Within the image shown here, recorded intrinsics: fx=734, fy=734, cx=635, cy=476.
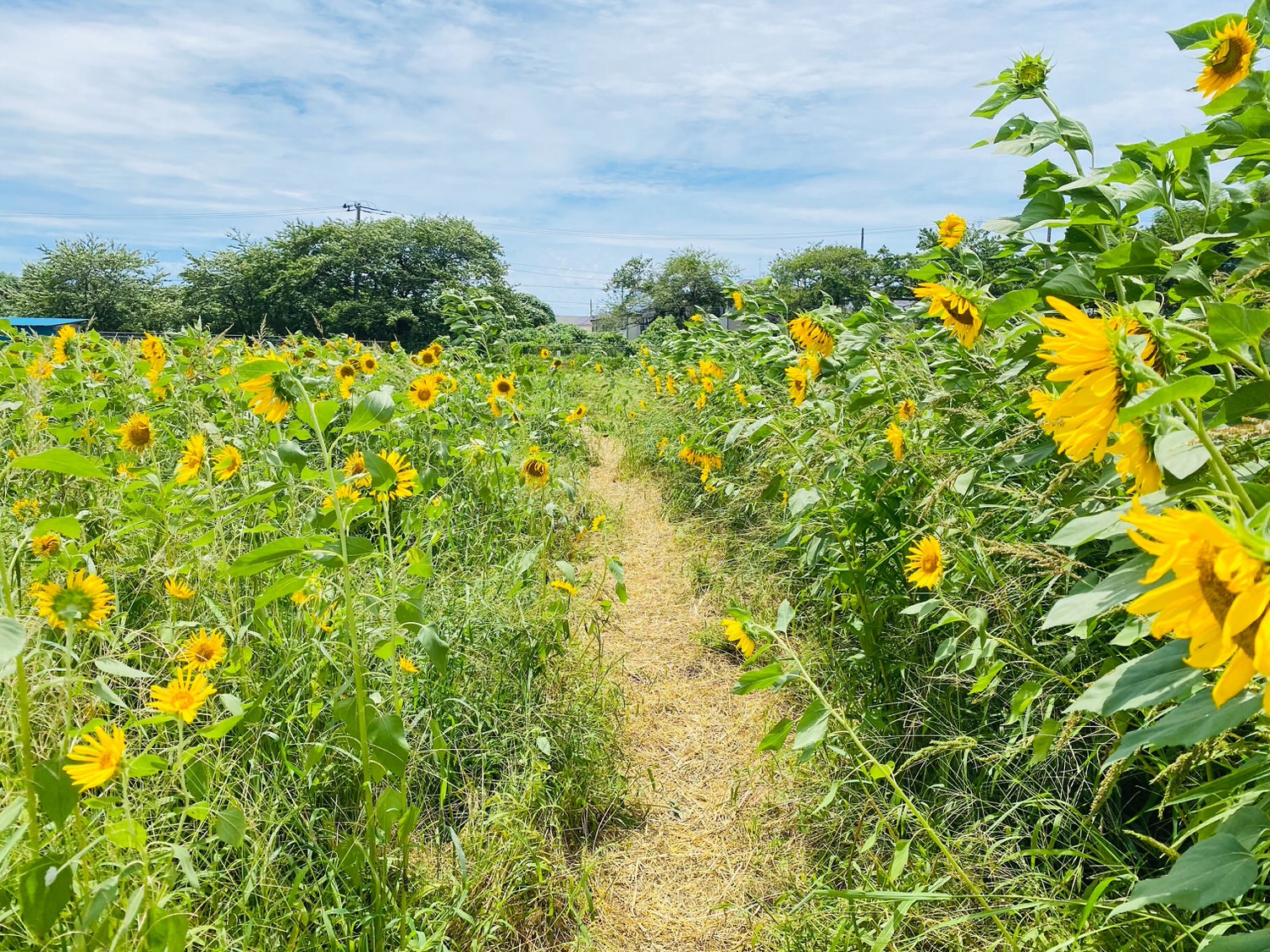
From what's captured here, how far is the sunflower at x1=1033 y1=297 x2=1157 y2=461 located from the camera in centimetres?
69

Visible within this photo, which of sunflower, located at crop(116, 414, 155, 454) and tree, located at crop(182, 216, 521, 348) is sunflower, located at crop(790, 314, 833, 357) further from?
tree, located at crop(182, 216, 521, 348)

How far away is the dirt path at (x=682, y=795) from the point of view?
166cm

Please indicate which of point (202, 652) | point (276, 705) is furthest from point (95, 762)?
point (276, 705)

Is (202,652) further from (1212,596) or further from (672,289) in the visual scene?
(672,289)

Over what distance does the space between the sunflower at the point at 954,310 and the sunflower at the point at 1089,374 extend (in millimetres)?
760

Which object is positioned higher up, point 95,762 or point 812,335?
point 812,335

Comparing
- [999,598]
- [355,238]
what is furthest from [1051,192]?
[355,238]

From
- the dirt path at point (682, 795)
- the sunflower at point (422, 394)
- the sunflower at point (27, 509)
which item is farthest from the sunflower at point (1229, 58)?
the sunflower at point (27, 509)

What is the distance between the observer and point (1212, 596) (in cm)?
52

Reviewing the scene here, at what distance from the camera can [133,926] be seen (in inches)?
45.4

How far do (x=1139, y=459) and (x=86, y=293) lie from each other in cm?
4790

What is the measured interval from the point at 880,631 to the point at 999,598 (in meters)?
0.59

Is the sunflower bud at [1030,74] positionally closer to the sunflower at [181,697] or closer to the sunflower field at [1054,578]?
the sunflower field at [1054,578]

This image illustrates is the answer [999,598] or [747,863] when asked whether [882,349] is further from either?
[747,863]
